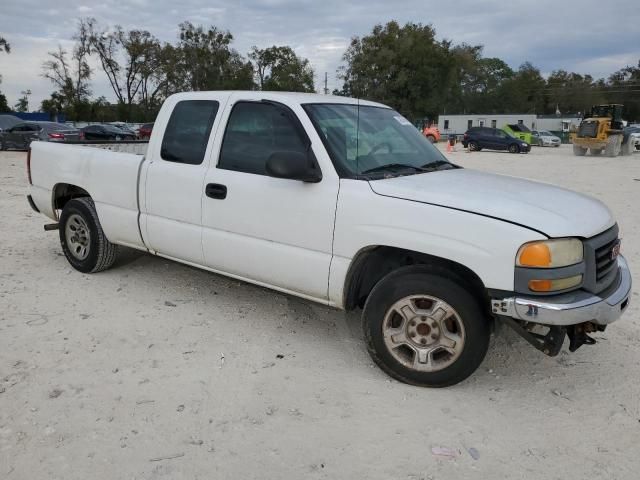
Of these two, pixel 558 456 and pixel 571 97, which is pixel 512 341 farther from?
pixel 571 97

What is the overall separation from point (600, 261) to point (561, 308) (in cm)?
56

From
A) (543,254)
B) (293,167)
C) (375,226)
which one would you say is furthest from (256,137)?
(543,254)

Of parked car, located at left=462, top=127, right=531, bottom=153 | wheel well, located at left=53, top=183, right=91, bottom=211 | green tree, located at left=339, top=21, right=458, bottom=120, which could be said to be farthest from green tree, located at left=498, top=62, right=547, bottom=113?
wheel well, located at left=53, top=183, right=91, bottom=211

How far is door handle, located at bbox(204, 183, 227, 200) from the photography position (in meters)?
4.05

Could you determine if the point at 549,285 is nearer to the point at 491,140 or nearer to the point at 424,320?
the point at 424,320

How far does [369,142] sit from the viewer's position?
3900 mm

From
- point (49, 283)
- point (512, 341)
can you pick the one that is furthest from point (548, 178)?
point (49, 283)

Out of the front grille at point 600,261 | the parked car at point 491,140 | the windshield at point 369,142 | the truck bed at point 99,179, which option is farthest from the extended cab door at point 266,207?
the parked car at point 491,140

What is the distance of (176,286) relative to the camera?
17.2 feet

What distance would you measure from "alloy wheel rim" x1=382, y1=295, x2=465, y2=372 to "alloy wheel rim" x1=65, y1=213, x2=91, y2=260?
3.44 meters

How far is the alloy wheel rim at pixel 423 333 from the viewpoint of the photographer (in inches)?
127

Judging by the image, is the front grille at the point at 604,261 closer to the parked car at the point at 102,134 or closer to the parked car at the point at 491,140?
the parked car at the point at 102,134

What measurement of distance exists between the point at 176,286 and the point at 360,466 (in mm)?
3110

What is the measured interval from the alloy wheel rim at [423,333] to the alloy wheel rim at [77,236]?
344 centimetres
